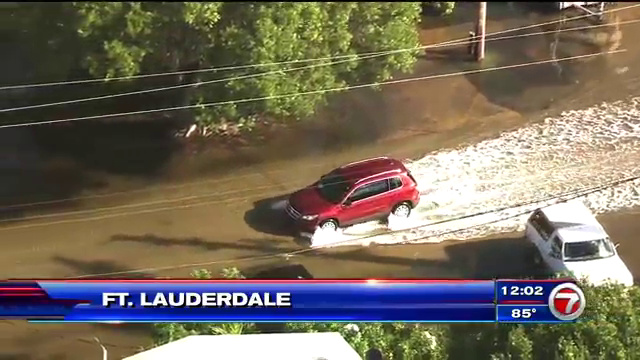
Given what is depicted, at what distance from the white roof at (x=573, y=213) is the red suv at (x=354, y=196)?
0.30 meters

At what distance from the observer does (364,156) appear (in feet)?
6.83

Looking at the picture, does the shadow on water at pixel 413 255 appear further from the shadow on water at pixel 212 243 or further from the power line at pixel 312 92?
the power line at pixel 312 92

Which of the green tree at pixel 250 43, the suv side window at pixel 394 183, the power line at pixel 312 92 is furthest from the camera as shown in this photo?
the suv side window at pixel 394 183

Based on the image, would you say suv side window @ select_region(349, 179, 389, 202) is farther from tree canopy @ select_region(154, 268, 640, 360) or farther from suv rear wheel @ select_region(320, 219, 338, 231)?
tree canopy @ select_region(154, 268, 640, 360)

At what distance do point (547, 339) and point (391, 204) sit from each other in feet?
1.45

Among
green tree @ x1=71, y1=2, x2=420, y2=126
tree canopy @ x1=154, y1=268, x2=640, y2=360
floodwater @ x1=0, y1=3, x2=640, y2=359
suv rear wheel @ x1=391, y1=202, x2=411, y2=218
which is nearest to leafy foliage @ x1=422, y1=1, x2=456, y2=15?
green tree @ x1=71, y1=2, x2=420, y2=126

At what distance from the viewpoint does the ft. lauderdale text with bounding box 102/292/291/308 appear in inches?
77.6

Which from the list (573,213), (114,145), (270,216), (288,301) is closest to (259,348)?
(288,301)

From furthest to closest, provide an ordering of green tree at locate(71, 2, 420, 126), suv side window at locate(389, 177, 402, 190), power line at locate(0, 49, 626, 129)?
suv side window at locate(389, 177, 402, 190), power line at locate(0, 49, 626, 129), green tree at locate(71, 2, 420, 126)

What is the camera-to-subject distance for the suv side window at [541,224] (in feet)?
6.91

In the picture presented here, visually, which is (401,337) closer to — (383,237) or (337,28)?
(383,237)

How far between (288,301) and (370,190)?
0.98 ft

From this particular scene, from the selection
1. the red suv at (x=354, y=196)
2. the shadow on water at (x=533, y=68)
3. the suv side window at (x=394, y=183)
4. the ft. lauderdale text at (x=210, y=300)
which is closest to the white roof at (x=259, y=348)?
the ft. lauderdale text at (x=210, y=300)

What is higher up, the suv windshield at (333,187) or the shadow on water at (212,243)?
the suv windshield at (333,187)
